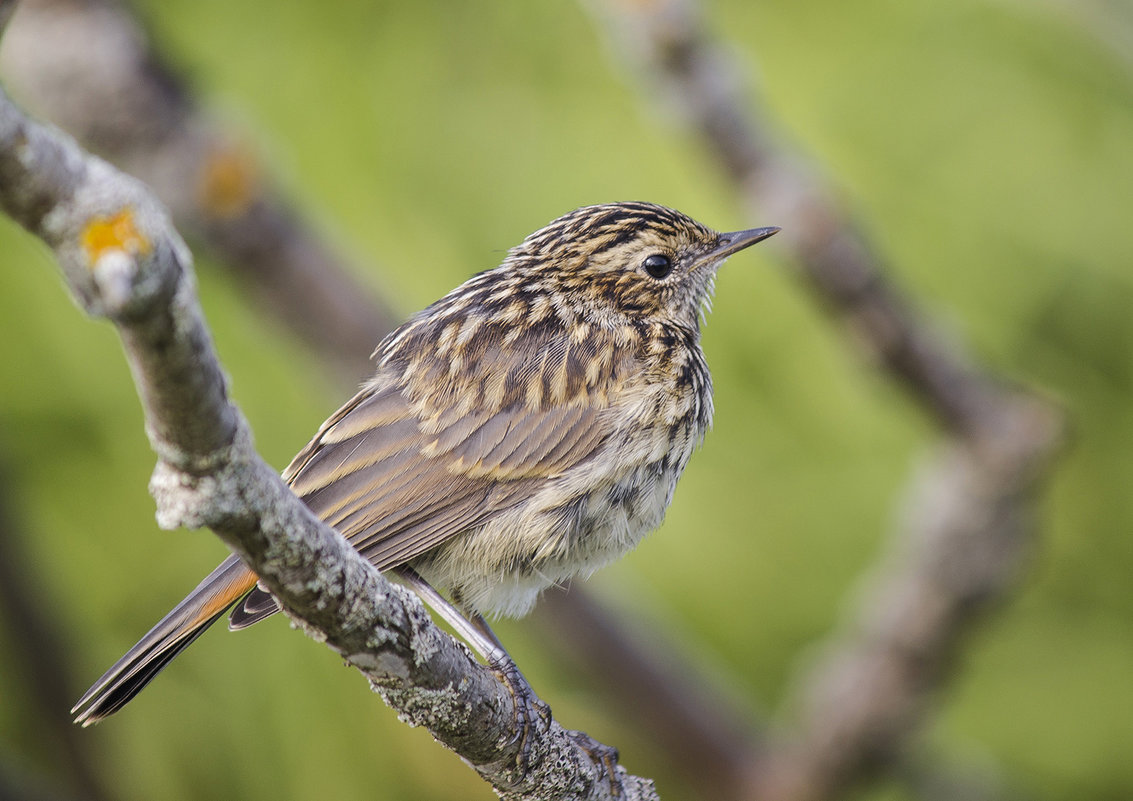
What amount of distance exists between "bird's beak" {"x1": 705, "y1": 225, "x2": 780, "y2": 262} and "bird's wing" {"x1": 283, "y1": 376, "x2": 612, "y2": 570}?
76cm

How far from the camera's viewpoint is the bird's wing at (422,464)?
3.03 meters

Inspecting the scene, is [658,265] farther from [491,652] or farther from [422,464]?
[491,652]

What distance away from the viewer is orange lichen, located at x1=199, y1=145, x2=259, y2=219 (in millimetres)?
5211

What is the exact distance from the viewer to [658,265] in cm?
375

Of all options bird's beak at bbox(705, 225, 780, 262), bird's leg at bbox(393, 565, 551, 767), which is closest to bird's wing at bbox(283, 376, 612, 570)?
bird's leg at bbox(393, 565, 551, 767)

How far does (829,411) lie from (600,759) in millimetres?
3293

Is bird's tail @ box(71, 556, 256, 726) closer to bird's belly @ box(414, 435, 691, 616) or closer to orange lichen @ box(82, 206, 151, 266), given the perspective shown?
bird's belly @ box(414, 435, 691, 616)

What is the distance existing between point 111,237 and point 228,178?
13.5 feet

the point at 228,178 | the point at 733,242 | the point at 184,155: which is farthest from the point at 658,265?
the point at 184,155

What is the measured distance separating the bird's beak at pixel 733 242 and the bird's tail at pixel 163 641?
1781 millimetres

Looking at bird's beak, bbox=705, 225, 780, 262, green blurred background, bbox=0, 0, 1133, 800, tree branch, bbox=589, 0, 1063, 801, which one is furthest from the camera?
green blurred background, bbox=0, 0, 1133, 800

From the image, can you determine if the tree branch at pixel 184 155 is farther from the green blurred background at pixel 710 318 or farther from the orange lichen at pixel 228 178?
the green blurred background at pixel 710 318

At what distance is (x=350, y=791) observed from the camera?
5836 millimetres

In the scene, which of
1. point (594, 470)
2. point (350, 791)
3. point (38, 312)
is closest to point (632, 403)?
point (594, 470)
